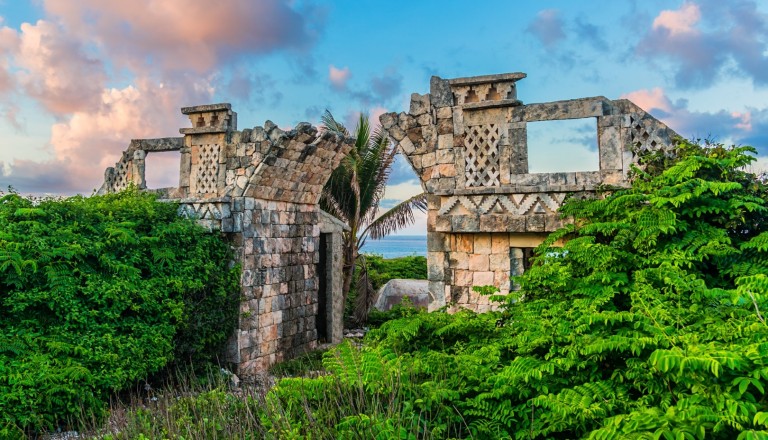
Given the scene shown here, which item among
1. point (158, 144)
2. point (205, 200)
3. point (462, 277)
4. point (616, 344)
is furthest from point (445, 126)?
point (158, 144)

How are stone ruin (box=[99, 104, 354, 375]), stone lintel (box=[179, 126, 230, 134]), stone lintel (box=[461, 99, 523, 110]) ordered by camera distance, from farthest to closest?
stone lintel (box=[179, 126, 230, 134])
stone ruin (box=[99, 104, 354, 375])
stone lintel (box=[461, 99, 523, 110])

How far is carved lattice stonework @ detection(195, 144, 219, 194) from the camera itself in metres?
10.4

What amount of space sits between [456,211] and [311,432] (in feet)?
15.3

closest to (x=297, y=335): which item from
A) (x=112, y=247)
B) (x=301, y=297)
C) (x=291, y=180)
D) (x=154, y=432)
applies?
(x=301, y=297)

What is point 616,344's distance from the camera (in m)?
4.08

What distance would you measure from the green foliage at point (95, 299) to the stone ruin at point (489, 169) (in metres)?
3.88

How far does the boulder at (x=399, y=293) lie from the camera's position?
1600cm

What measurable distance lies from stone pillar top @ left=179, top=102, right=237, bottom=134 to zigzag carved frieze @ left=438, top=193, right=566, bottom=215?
467 cm

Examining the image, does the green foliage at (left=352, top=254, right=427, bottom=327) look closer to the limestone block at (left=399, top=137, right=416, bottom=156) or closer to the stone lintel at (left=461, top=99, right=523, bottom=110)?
the limestone block at (left=399, top=137, right=416, bottom=156)

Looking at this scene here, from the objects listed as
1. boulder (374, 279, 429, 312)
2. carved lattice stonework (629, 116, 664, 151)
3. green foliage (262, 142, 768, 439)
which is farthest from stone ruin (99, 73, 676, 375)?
boulder (374, 279, 429, 312)

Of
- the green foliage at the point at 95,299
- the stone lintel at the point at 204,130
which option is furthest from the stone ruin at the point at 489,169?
the green foliage at the point at 95,299

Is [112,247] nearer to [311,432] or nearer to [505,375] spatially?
[311,432]

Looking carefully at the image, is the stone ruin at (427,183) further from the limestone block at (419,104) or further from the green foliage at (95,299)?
the green foliage at (95,299)

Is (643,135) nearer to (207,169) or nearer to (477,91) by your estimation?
(477,91)
